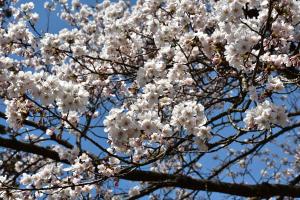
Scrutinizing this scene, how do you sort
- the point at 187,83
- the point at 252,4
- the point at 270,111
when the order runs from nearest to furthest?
the point at 270,111, the point at 252,4, the point at 187,83

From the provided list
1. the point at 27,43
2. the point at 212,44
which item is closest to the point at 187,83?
the point at 212,44

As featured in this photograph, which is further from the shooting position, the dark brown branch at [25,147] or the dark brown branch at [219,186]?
the dark brown branch at [219,186]

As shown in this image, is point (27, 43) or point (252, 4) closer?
point (252, 4)

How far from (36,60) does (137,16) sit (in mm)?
2244

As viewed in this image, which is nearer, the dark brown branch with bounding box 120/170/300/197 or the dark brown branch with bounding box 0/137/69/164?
the dark brown branch with bounding box 0/137/69/164

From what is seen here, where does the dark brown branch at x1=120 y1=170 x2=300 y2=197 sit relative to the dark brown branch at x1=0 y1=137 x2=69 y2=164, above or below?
below

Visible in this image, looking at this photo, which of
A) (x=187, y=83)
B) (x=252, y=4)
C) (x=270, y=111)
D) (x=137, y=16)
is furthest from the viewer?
(x=137, y=16)

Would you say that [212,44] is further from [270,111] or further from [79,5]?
[79,5]

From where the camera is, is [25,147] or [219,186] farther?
[219,186]

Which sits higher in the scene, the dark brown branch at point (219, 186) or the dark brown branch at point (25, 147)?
the dark brown branch at point (25, 147)

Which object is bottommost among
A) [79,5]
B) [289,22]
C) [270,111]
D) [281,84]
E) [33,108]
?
[270,111]

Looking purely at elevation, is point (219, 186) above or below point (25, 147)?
below

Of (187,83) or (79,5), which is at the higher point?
(79,5)

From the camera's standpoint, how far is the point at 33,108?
400 centimetres
